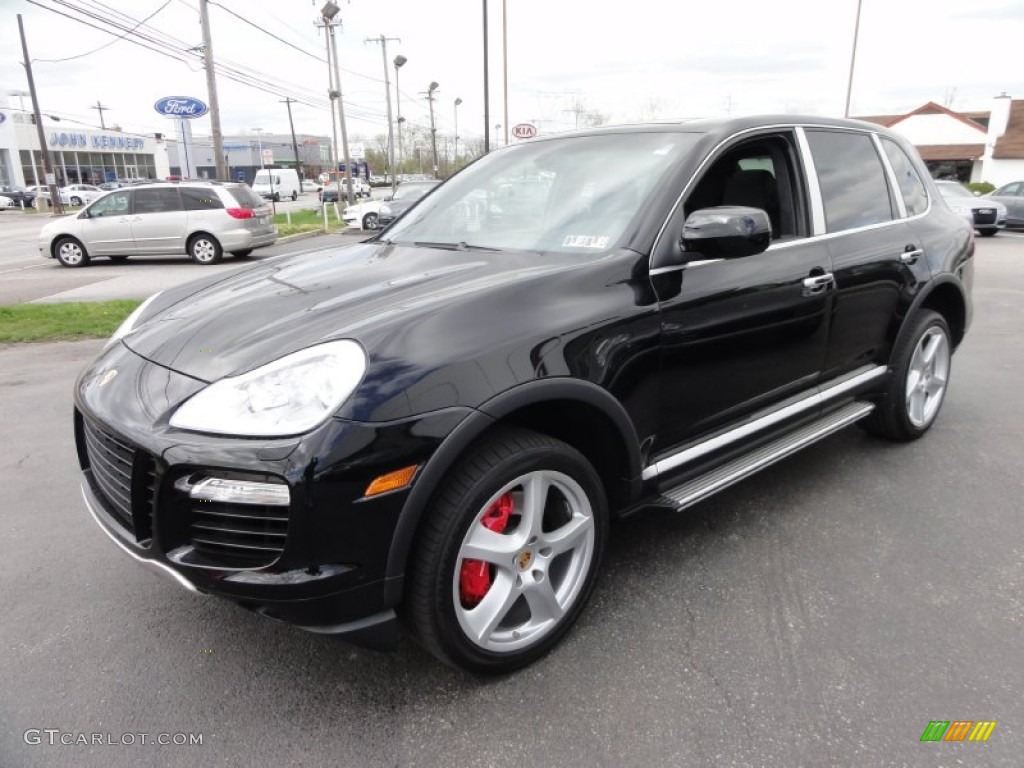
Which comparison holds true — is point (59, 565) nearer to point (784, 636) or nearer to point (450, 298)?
point (450, 298)

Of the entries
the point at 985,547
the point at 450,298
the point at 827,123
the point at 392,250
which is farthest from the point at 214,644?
the point at 827,123

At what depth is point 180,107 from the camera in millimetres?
27344

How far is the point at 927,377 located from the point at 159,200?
14712mm

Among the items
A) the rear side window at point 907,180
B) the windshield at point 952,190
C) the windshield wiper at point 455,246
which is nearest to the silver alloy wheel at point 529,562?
the windshield wiper at point 455,246

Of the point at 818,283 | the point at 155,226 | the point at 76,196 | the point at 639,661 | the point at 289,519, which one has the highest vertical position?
the point at 818,283

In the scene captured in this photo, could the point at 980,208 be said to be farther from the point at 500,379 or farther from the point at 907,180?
the point at 500,379

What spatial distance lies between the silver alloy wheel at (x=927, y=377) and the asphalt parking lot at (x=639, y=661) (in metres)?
0.70

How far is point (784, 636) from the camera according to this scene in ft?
8.43

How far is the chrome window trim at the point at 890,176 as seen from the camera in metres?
3.98

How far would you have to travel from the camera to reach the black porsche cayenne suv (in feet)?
6.43

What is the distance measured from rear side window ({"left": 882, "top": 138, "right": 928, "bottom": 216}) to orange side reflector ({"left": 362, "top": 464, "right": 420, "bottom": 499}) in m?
3.41

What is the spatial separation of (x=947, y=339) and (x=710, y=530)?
7.38 feet

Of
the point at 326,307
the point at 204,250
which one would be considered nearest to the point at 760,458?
the point at 326,307

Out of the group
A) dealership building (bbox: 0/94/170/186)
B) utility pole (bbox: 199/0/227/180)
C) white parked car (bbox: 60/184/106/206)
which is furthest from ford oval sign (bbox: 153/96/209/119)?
dealership building (bbox: 0/94/170/186)
